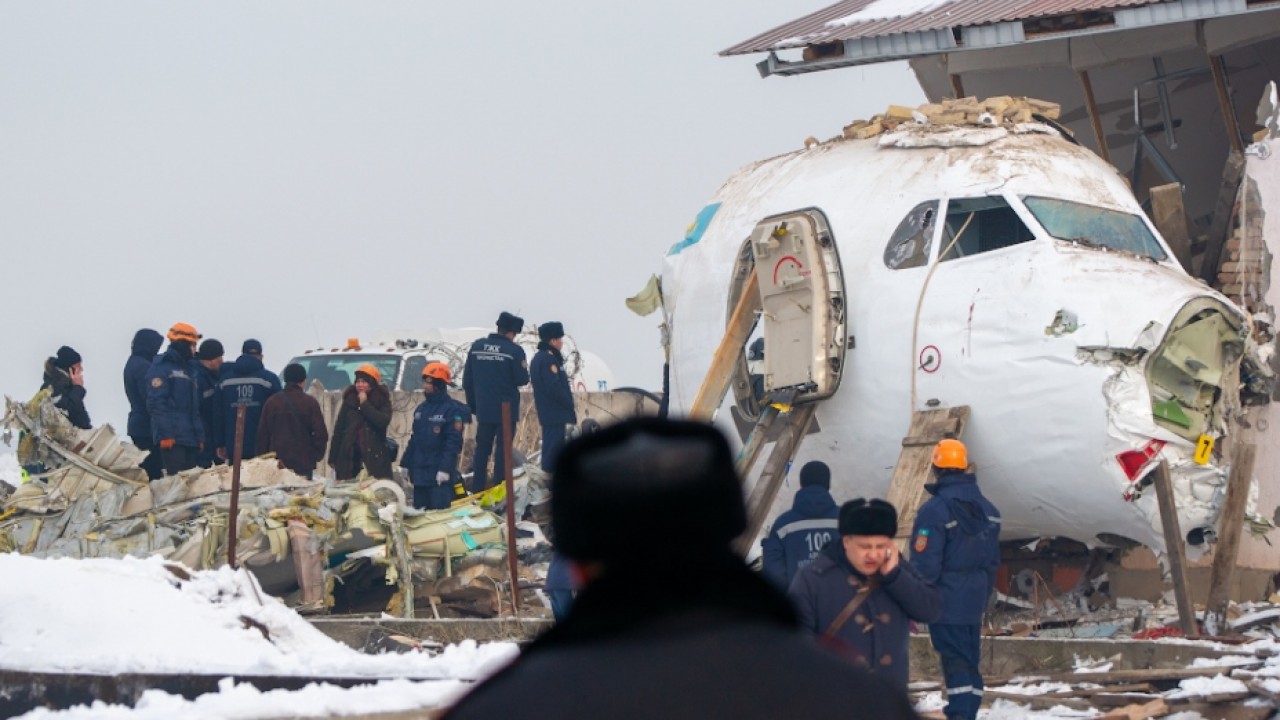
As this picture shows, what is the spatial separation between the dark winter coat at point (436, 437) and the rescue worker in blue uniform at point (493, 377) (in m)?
0.56

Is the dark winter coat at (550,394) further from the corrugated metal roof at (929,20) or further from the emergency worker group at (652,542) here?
the corrugated metal roof at (929,20)

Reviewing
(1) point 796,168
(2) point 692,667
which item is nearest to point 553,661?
(2) point 692,667

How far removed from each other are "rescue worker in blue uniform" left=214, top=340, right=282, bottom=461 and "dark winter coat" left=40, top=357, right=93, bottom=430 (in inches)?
60.6

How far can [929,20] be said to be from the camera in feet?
53.0

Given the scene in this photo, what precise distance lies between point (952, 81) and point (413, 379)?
8.30 metres

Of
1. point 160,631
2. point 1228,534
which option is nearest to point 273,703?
point 160,631

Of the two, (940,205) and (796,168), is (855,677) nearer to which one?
(940,205)

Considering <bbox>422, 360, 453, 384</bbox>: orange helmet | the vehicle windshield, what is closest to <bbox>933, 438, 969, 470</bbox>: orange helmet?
<bbox>422, 360, 453, 384</bbox>: orange helmet

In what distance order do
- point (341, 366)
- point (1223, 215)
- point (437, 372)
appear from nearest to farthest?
point (1223, 215) < point (437, 372) < point (341, 366)

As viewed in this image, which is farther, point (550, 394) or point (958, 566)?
point (550, 394)

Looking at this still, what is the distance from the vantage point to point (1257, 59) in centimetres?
1797

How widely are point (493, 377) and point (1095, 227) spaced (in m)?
6.60

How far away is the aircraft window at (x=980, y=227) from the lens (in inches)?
464

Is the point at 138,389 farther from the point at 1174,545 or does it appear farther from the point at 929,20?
the point at 1174,545
